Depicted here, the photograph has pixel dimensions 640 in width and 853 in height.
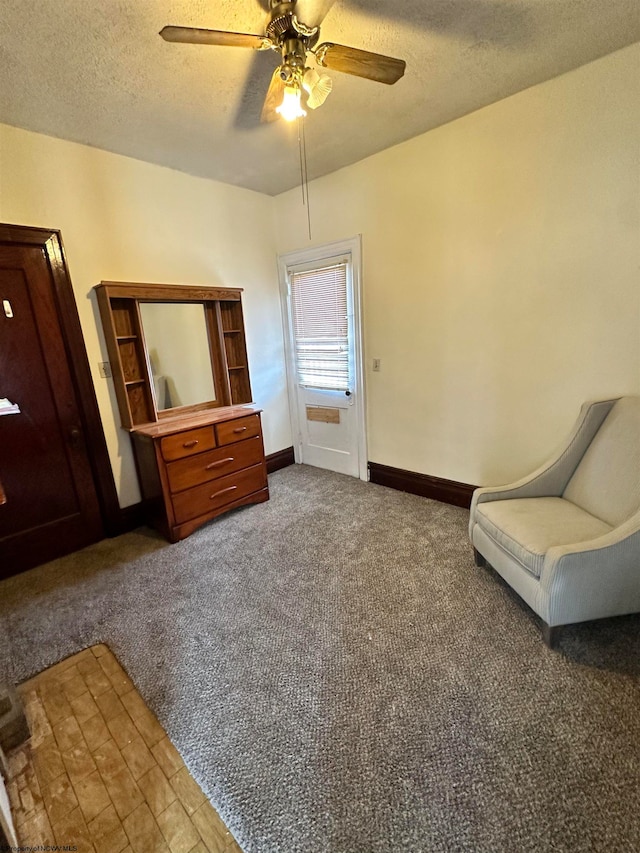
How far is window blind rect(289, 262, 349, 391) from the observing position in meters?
3.28

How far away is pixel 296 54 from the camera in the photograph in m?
1.42

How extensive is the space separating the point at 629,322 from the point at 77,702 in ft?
10.7

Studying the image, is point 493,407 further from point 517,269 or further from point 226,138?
point 226,138

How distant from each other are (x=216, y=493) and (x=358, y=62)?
2585 mm

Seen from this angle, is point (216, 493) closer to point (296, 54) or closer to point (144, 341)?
point (144, 341)

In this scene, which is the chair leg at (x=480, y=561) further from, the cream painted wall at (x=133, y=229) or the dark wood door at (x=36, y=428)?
the dark wood door at (x=36, y=428)

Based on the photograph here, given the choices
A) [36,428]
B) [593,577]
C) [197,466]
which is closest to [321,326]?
[197,466]

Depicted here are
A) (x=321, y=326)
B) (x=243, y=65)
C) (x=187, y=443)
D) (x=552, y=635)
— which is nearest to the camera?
(x=552, y=635)

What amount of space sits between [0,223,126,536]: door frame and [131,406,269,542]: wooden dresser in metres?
0.23

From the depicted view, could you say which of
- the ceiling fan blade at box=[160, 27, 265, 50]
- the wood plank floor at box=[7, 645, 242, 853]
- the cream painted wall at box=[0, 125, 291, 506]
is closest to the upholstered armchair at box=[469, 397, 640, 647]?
the wood plank floor at box=[7, 645, 242, 853]

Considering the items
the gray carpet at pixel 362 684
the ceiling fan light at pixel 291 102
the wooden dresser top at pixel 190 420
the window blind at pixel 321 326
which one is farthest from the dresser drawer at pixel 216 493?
the ceiling fan light at pixel 291 102

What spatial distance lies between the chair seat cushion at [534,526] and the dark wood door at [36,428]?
2723 mm

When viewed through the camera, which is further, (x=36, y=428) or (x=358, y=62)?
(x=36, y=428)

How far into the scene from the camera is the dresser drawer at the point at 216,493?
8.66ft
